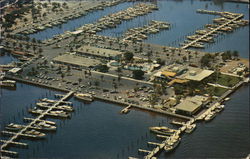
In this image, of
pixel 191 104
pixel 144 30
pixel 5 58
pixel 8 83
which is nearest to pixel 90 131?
pixel 191 104

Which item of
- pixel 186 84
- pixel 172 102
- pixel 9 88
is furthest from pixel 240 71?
pixel 9 88

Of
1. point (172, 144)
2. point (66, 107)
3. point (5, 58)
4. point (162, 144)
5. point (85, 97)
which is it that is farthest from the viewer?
point (5, 58)

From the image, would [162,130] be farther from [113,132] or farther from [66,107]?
[66,107]

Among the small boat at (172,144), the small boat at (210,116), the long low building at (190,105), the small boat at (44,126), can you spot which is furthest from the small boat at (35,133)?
the small boat at (210,116)

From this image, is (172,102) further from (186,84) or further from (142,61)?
(142,61)

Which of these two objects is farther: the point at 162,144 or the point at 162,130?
the point at 162,130

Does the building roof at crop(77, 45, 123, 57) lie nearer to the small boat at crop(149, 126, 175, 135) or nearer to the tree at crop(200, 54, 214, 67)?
the tree at crop(200, 54, 214, 67)

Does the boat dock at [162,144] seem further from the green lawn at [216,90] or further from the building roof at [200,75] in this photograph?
the building roof at [200,75]
